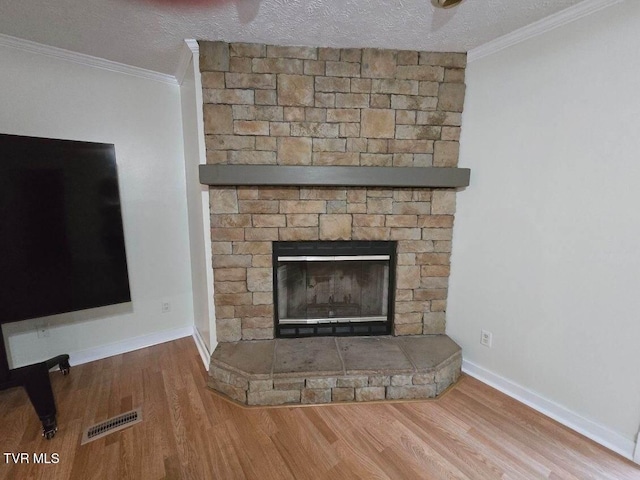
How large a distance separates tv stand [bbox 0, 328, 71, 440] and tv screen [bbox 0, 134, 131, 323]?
307 mm

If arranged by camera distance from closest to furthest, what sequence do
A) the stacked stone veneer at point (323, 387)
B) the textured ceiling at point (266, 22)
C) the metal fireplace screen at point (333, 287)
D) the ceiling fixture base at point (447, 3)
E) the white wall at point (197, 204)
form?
the ceiling fixture base at point (447, 3) → the textured ceiling at point (266, 22) → the stacked stone veneer at point (323, 387) → the white wall at point (197, 204) → the metal fireplace screen at point (333, 287)

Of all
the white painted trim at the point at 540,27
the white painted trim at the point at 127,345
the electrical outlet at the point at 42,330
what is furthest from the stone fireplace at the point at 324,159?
the electrical outlet at the point at 42,330

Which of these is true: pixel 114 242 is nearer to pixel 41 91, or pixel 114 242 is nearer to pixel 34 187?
pixel 34 187

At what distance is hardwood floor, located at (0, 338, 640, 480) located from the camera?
130 cm

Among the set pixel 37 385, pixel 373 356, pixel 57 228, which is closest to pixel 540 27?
pixel 373 356

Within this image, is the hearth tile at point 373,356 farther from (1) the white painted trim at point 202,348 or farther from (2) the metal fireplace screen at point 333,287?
(1) the white painted trim at point 202,348

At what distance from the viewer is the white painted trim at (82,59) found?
1.68 metres

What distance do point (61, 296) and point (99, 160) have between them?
33.5 inches

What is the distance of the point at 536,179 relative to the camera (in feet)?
5.25

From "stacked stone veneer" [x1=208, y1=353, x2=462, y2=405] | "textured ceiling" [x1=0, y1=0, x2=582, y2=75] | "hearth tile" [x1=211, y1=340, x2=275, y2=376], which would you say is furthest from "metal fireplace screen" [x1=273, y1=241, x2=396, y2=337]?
"textured ceiling" [x1=0, y1=0, x2=582, y2=75]

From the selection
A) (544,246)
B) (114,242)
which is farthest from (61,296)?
(544,246)

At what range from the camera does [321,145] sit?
1.86 meters

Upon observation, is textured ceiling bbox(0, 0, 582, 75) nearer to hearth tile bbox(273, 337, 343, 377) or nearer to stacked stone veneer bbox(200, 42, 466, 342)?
stacked stone veneer bbox(200, 42, 466, 342)

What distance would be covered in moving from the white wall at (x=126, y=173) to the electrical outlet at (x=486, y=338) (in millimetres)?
2416
